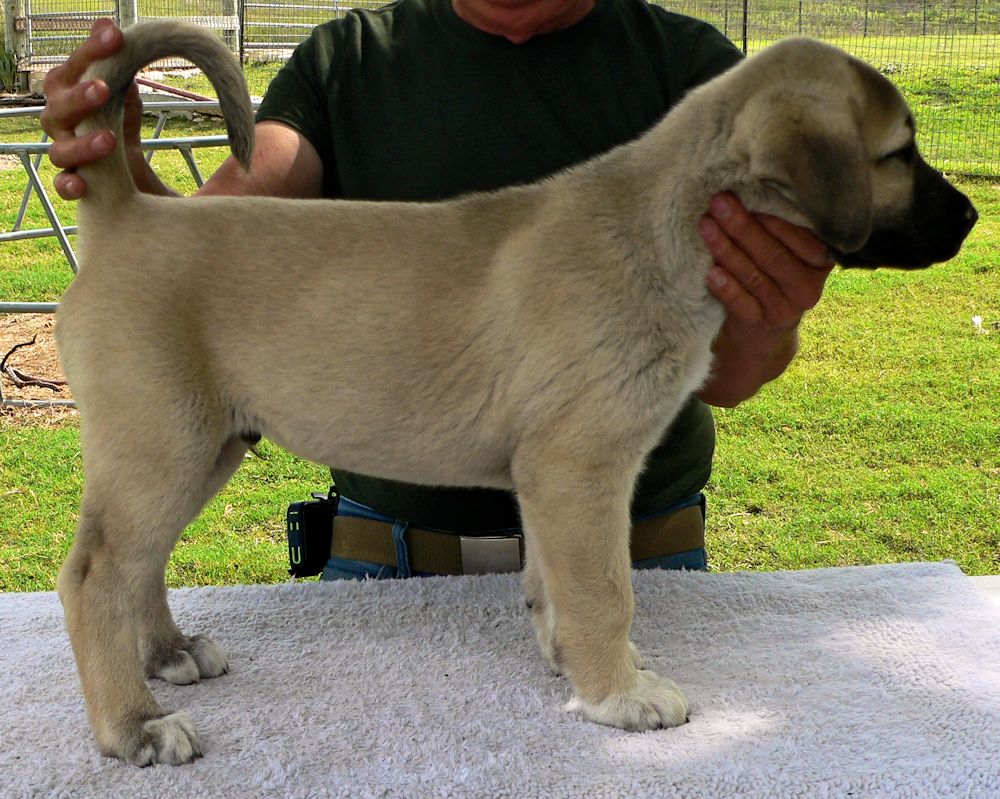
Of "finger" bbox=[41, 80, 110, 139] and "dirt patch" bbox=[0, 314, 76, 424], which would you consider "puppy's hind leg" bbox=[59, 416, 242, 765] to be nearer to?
"finger" bbox=[41, 80, 110, 139]

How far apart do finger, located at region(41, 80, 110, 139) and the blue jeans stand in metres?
1.69

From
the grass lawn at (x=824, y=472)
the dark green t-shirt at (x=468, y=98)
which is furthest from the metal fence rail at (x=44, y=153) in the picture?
the dark green t-shirt at (x=468, y=98)

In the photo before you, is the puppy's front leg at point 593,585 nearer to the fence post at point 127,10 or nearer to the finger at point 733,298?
the finger at point 733,298

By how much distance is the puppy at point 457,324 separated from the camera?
2.52 m

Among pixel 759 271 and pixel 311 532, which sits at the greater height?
pixel 759 271

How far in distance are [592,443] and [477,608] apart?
1045 millimetres

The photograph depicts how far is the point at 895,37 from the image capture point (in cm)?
1577

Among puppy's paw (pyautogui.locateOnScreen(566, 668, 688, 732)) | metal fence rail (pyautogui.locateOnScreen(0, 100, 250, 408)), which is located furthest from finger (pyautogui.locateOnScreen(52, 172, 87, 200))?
metal fence rail (pyautogui.locateOnScreen(0, 100, 250, 408))

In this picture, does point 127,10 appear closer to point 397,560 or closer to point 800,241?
point 397,560

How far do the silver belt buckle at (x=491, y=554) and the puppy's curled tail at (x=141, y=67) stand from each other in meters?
1.60

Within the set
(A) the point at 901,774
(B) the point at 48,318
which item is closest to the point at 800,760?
(A) the point at 901,774

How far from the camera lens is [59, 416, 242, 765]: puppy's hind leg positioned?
8.25ft

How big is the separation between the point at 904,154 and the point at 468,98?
146 centimetres

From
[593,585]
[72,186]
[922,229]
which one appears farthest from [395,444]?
[922,229]
